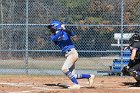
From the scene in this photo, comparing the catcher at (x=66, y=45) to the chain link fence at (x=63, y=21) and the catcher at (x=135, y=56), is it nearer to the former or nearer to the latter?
the catcher at (x=135, y=56)

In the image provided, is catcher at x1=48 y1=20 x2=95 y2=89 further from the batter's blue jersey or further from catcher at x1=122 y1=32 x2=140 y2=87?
catcher at x1=122 y1=32 x2=140 y2=87

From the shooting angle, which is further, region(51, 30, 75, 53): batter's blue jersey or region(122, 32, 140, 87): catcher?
region(122, 32, 140, 87): catcher

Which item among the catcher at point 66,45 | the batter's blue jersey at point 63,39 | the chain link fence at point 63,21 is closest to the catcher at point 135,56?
the catcher at point 66,45

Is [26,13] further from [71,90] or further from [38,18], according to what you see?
[71,90]

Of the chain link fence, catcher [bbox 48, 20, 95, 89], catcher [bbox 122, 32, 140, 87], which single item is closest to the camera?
catcher [bbox 48, 20, 95, 89]

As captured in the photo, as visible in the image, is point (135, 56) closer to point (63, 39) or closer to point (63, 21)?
point (63, 39)

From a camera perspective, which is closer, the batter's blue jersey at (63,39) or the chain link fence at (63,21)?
the batter's blue jersey at (63,39)

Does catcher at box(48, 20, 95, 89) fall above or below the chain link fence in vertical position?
below

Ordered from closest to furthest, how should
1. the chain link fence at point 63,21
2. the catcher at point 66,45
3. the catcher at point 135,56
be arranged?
1. the catcher at point 66,45
2. the catcher at point 135,56
3. the chain link fence at point 63,21

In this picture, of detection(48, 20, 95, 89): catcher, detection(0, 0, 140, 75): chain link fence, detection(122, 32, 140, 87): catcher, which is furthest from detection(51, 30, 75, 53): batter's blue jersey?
detection(0, 0, 140, 75): chain link fence

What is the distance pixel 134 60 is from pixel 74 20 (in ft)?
20.2

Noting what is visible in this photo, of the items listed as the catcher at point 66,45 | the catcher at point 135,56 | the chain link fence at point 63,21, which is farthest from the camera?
the chain link fence at point 63,21

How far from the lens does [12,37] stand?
20.8m

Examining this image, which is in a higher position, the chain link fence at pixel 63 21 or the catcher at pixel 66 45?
the chain link fence at pixel 63 21
